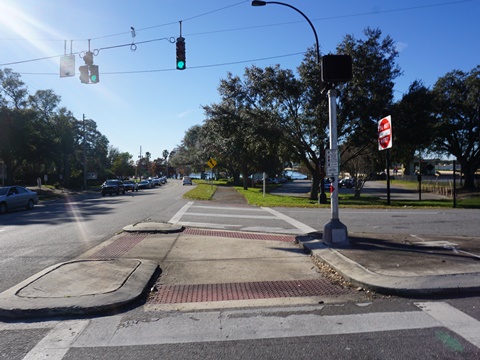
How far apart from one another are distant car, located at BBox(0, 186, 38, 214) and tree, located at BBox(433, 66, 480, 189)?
38.6 meters

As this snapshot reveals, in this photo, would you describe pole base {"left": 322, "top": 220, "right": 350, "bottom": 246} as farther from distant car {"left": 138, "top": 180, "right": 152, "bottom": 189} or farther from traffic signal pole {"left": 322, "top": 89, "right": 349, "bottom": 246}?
distant car {"left": 138, "top": 180, "right": 152, "bottom": 189}

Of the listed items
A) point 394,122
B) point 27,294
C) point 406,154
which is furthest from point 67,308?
point 406,154

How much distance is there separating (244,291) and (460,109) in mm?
47675

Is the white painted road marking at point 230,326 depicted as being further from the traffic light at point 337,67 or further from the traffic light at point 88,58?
the traffic light at point 88,58

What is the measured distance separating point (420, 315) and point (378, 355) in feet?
4.56

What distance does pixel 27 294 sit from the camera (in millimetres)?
5762

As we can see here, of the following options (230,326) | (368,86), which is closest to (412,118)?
(368,86)

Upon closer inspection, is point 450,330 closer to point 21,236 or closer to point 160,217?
point 21,236

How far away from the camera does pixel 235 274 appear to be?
715 cm

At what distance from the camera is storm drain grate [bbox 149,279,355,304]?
19.2 ft

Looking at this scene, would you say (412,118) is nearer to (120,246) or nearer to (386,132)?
(386,132)

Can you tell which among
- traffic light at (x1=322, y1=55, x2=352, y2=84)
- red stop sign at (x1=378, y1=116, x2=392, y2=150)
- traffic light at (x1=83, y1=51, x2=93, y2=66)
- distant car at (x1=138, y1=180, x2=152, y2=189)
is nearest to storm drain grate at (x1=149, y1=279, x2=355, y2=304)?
traffic light at (x1=322, y1=55, x2=352, y2=84)

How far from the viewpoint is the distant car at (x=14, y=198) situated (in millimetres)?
21259

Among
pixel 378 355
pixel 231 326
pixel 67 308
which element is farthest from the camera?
pixel 67 308
